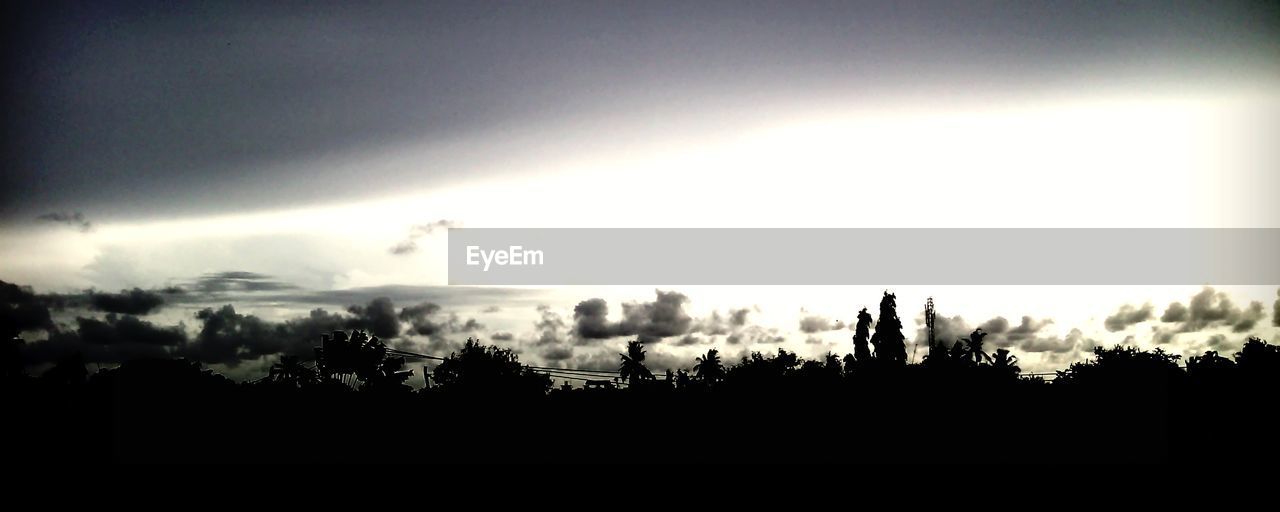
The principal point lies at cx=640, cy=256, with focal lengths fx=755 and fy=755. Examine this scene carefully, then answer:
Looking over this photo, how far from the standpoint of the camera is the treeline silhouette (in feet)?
126

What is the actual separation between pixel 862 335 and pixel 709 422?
46708 millimetres

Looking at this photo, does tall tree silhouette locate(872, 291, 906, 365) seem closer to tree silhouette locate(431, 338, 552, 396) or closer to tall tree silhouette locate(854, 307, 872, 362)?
tall tree silhouette locate(854, 307, 872, 362)

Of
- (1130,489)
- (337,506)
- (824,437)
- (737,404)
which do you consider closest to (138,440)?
(337,506)

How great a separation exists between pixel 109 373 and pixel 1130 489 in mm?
82149

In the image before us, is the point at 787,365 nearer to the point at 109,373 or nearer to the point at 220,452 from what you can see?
the point at 220,452

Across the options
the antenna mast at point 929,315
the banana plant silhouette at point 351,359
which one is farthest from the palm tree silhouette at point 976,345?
the banana plant silhouette at point 351,359

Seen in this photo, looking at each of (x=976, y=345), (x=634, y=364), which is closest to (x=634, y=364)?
(x=634, y=364)

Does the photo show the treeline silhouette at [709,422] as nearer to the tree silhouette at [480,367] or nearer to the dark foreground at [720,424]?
the dark foreground at [720,424]

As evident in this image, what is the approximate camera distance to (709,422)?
42906mm

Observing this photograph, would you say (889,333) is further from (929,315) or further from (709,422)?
(709,422)

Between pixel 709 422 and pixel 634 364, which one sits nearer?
pixel 709 422

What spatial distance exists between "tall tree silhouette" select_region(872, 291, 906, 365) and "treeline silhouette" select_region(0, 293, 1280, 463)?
97.9ft

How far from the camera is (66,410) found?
4531 cm

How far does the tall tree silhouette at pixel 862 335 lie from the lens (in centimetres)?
8376
